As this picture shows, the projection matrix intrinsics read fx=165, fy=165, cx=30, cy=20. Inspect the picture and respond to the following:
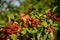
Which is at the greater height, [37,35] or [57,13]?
[57,13]

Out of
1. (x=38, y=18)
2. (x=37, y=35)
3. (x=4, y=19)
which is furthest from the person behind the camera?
(x=4, y=19)

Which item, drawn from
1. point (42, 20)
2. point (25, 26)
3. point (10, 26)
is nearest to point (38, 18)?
point (42, 20)

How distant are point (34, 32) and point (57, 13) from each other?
1.35 feet

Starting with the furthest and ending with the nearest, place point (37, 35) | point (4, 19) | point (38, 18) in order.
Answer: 1. point (4, 19)
2. point (38, 18)
3. point (37, 35)

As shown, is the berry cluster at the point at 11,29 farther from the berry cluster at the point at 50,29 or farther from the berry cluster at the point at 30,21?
the berry cluster at the point at 50,29

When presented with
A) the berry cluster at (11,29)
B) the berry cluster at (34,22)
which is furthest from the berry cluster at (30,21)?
the berry cluster at (11,29)

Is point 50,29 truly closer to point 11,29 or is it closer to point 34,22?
point 34,22

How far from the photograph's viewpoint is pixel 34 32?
74.2 inches

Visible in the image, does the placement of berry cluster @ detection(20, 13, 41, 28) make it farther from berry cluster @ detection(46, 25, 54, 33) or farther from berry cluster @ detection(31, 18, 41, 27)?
berry cluster @ detection(46, 25, 54, 33)

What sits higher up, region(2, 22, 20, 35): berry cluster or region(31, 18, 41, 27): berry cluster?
region(31, 18, 41, 27): berry cluster

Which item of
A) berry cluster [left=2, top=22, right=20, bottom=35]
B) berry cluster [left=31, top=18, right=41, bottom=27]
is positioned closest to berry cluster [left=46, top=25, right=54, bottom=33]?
berry cluster [left=31, top=18, right=41, bottom=27]

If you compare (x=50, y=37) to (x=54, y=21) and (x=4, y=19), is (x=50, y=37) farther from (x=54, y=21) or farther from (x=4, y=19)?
(x=4, y=19)

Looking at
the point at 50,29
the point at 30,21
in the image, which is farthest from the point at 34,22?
the point at 50,29

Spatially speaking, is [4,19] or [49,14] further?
[4,19]
